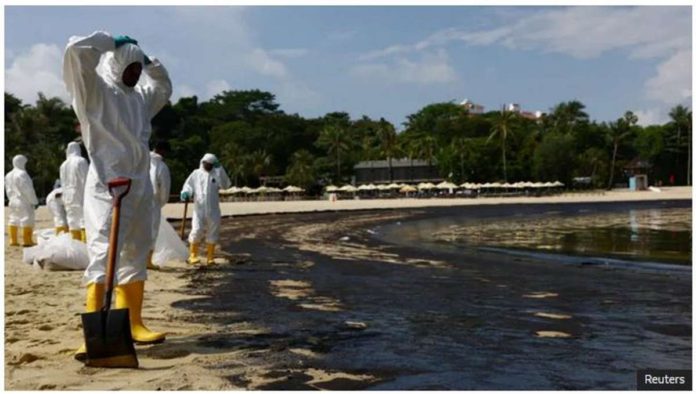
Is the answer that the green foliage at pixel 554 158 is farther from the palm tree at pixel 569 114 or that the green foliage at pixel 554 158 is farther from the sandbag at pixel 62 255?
the sandbag at pixel 62 255

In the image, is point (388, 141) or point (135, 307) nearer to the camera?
Answer: point (135, 307)

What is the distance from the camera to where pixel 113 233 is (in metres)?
4.89

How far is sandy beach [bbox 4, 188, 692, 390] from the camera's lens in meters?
4.48

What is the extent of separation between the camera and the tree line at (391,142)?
272ft

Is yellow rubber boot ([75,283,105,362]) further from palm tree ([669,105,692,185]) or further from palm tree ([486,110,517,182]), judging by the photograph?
palm tree ([669,105,692,185])

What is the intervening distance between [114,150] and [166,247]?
6058mm

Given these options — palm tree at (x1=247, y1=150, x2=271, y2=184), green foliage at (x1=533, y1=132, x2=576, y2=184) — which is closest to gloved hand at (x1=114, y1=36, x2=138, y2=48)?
palm tree at (x1=247, y1=150, x2=271, y2=184)

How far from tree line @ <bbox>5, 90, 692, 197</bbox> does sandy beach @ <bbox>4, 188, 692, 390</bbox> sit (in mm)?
64176

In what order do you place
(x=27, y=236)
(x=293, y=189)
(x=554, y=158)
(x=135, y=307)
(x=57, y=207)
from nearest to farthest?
(x=135, y=307) < (x=27, y=236) < (x=57, y=207) < (x=293, y=189) < (x=554, y=158)

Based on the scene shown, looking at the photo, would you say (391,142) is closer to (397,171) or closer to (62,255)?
(397,171)

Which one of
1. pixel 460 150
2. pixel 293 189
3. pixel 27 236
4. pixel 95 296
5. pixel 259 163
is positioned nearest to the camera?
pixel 95 296

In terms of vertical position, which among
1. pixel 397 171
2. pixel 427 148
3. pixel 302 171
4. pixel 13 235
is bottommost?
pixel 13 235

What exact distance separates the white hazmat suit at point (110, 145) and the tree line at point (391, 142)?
67361 mm

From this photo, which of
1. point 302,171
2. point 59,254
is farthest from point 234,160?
point 59,254
